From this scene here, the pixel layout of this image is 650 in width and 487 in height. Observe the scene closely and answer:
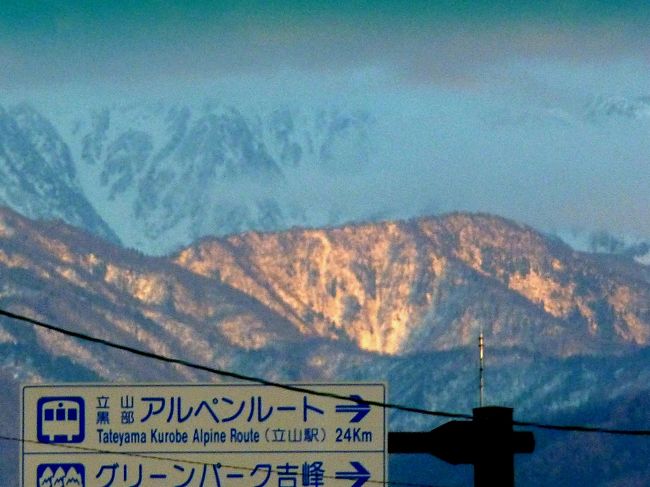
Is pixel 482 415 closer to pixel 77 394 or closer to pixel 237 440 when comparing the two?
pixel 237 440

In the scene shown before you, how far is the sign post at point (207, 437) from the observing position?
46062mm

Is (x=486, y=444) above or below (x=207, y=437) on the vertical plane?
below

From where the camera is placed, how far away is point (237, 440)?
1817 inches

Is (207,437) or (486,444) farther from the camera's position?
(207,437)

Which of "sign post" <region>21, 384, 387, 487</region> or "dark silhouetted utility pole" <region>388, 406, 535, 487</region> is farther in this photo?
"sign post" <region>21, 384, 387, 487</region>

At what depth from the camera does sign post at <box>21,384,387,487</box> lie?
46.1 m

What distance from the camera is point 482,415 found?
45406mm

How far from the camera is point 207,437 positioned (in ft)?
152

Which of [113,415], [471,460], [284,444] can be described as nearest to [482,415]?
[471,460]

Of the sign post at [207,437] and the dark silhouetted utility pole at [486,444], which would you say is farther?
the sign post at [207,437]

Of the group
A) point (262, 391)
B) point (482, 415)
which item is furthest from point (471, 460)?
point (262, 391)

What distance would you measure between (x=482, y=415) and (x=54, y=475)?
7.84 meters

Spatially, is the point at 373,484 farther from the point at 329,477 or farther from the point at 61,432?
the point at 61,432

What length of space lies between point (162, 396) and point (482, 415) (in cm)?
580
